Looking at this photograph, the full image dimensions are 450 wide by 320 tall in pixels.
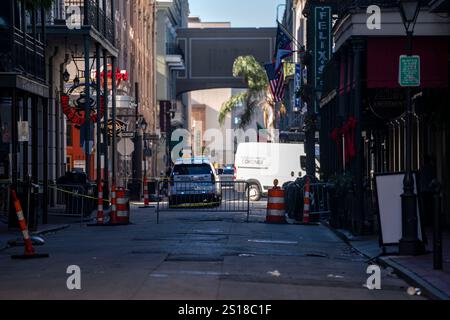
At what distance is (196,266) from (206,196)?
55.3 ft

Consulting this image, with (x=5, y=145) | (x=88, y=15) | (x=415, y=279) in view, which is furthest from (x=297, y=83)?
(x=415, y=279)

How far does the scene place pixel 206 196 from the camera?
3228 centimetres

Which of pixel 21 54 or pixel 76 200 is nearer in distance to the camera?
pixel 21 54

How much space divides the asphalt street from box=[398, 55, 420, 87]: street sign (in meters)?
3.04

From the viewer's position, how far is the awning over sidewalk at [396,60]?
852 inches

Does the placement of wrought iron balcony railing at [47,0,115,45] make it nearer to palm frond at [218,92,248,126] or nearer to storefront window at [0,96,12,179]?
storefront window at [0,96,12,179]

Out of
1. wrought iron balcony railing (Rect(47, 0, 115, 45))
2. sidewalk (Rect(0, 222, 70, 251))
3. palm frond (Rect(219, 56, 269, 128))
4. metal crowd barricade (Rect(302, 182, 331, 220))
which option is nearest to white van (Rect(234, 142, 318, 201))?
wrought iron balcony railing (Rect(47, 0, 115, 45))

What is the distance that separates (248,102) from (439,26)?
68.4 metres

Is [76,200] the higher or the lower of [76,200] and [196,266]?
the higher

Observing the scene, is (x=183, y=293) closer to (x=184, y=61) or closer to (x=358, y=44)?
(x=358, y=44)

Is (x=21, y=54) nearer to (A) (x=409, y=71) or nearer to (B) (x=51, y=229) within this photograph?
(B) (x=51, y=229)

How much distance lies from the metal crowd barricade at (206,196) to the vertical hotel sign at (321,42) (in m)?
5.23

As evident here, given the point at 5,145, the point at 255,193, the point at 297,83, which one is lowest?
the point at 255,193

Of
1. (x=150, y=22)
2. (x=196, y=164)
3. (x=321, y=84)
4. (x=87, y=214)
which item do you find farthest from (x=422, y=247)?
(x=150, y=22)
